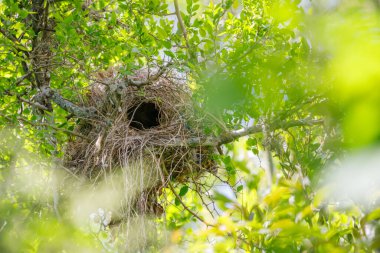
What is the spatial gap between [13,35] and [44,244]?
1660 mm

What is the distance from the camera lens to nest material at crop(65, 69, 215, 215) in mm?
2506

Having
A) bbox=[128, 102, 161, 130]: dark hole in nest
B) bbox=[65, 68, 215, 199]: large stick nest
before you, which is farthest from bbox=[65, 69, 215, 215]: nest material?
bbox=[128, 102, 161, 130]: dark hole in nest

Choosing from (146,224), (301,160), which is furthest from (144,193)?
(301,160)

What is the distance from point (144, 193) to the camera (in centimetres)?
250

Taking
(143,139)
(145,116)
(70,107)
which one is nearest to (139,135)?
(143,139)

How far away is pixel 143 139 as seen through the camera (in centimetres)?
254

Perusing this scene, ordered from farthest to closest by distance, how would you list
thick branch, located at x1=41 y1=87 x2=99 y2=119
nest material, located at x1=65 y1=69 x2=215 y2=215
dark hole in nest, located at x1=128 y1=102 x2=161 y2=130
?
dark hole in nest, located at x1=128 y1=102 x2=161 y2=130 → thick branch, located at x1=41 y1=87 x2=99 y2=119 → nest material, located at x1=65 y1=69 x2=215 y2=215

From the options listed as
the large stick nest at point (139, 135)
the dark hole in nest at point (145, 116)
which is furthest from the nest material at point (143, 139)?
the dark hole in nest at point (145, 116)

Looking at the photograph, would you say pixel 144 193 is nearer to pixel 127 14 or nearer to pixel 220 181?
pixel 220 181

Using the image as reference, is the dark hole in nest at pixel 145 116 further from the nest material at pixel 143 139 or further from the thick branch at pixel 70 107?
the thick branch at pixel 70 107

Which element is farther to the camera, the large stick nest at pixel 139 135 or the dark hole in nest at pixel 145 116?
the dark hole in nest at pixel 145 116

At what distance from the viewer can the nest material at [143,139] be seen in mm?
2506

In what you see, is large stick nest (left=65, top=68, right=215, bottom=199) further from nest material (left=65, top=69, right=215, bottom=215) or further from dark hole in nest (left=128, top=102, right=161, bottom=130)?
dark hole in nest (left=128, top=102, right=161, bottom=130)

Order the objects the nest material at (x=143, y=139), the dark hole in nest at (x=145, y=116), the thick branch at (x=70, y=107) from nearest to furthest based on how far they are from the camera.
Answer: the nest material at (x=143, y=139) < the thick branch at (x=70, y=107) < the dark hole in nest at (x=145, y=116)
